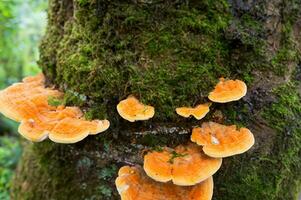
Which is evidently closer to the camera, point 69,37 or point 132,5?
point 132,5

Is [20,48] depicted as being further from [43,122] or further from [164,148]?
[164,148]

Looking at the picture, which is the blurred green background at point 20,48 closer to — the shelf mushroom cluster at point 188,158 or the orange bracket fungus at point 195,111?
the shelf mushroom cluster at point 188,158

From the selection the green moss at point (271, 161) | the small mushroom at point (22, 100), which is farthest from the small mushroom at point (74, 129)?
the green moss at point (271, 161)

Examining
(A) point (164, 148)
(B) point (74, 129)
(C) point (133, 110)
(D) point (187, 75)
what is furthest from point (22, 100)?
(D) point (187, 75)

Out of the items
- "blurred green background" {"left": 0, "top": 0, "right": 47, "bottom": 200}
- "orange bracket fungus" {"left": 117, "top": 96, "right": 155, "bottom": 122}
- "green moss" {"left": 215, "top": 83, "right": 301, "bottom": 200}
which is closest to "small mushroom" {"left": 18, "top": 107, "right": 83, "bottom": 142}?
"orange bracket fungus" {"left": 117, "top": 96, "right": 155, "bottom": 122}

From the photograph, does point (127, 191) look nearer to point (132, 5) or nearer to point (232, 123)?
point (232, 123)

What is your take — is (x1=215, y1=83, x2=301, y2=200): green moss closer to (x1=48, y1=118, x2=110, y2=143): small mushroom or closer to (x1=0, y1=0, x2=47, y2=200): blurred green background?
(x1=48, y1=118, x2=110, y2=143): small mushroom

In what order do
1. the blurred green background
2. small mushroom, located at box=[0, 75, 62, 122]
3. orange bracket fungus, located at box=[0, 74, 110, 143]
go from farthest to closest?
1. the blurred green background
2. small mushroom, located at box=[0, 75, 62, 122]
3. orange bracket fungus, located at box=[0, 74, 110, 143]

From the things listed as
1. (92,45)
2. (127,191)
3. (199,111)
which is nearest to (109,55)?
(92,45)
